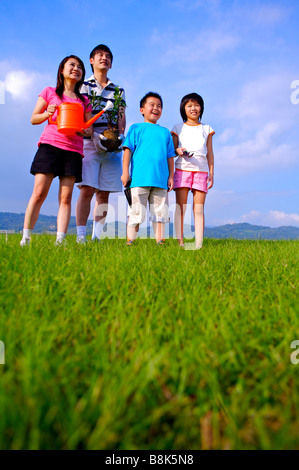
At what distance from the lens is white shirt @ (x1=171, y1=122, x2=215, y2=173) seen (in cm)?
467

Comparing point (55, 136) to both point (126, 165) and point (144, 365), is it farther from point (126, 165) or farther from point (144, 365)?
point (144, 365)

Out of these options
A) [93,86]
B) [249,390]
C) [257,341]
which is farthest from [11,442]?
[93,86]

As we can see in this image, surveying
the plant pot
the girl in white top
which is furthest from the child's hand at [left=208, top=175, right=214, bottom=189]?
the plant pot

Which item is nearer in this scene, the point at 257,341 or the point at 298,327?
the point at 257,341

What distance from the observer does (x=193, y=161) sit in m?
4.67

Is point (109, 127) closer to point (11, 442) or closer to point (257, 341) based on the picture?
point (257, 341)

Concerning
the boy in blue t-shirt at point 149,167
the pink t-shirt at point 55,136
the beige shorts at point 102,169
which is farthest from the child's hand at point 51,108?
the boy in blue t-shirt at point 149,167

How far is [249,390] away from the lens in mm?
1105

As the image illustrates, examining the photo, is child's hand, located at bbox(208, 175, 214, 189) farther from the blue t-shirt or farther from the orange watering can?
the orange watering can

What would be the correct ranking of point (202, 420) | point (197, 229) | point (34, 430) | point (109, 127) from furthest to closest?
point (197, 229) → point (109, 127) → point (202, 420) → point (34, 430)

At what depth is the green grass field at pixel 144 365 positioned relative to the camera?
850 mm

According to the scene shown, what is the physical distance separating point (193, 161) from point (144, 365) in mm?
3926

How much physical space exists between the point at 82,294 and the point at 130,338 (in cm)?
61
